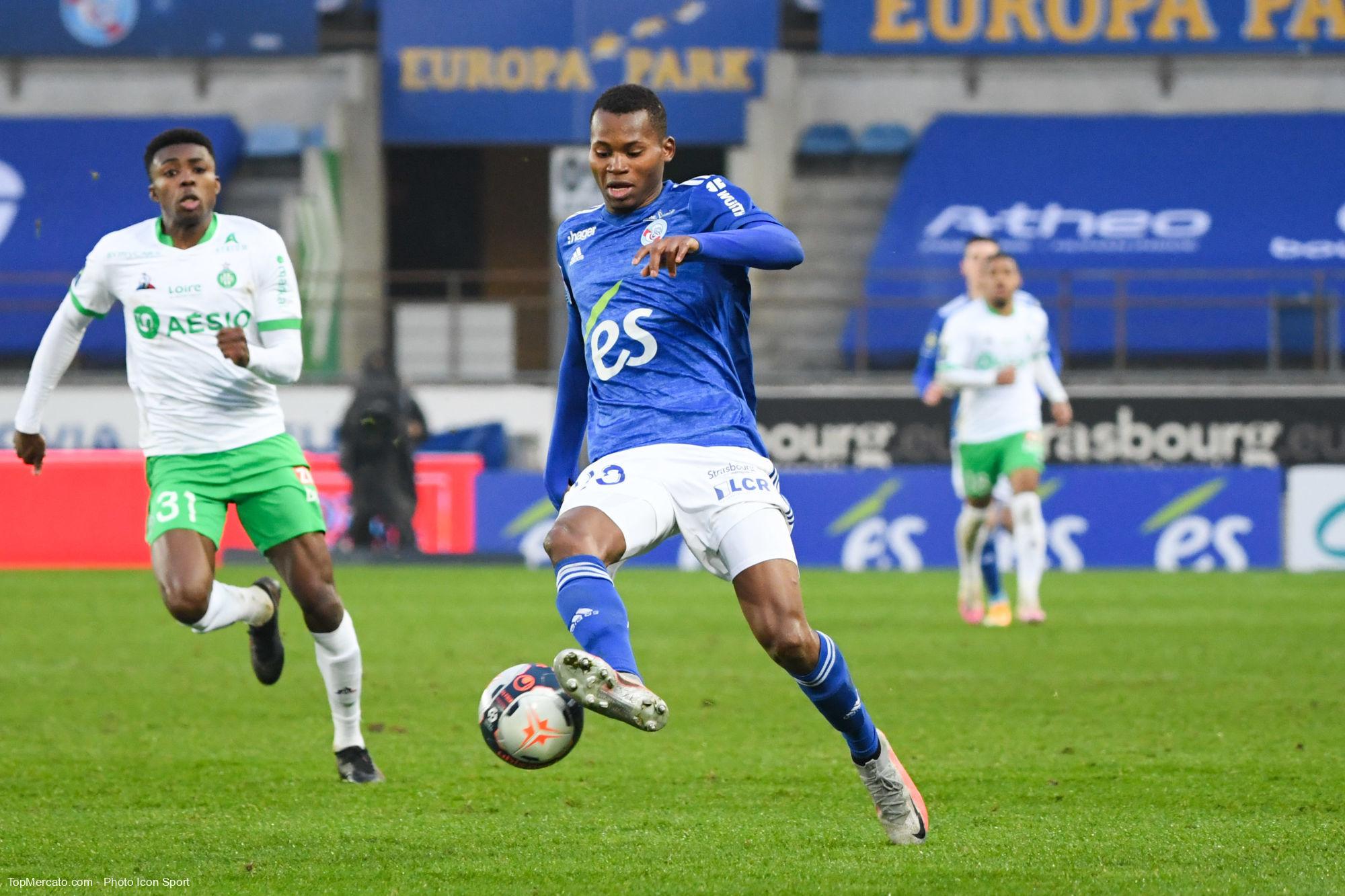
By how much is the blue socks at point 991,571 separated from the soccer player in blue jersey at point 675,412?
25.0 feet

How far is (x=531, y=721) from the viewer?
4.92 metres

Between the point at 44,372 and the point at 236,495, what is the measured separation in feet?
2.97

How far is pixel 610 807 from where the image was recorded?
6.35 metres

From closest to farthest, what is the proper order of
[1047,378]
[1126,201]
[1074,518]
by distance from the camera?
[1047,378] → [1074,518] → [1126,201]

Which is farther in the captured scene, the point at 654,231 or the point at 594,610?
the point at 654,231

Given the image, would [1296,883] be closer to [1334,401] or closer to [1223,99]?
[1334,401]

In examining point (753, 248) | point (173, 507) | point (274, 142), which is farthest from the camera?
point (274, 142)

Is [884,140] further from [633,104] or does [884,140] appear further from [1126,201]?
[633,104]

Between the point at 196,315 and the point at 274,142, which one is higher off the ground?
the point at 274,142

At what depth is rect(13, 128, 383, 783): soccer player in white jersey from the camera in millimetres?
6938

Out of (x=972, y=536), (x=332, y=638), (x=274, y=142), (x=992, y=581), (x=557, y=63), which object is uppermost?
(x=557, y=63)

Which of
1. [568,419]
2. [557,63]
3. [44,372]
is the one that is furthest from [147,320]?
[557,63]

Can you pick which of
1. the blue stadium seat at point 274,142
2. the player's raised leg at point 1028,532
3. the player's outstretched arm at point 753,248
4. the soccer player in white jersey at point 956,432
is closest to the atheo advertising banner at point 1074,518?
the soccer player in white jersey at point 956,432

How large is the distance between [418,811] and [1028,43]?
19.8 meters
